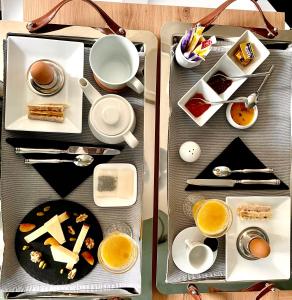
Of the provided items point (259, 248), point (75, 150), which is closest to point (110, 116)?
point (75, 150)

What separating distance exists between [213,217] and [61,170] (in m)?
0.37

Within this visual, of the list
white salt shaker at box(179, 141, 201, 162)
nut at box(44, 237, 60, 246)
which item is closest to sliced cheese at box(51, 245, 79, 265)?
nut at box(44, 237, 60, 246)

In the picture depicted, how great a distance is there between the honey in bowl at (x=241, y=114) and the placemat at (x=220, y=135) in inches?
0.9

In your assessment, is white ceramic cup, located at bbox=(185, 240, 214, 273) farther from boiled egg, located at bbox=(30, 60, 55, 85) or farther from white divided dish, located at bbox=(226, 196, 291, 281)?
boiled egg, located at bbox=(30, 60, 55, 85)

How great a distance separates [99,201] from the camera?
1000mm

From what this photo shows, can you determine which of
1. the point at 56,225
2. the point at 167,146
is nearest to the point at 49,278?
the point at 56,225

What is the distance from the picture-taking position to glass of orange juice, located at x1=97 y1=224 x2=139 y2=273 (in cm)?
95

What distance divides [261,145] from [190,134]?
182 mm

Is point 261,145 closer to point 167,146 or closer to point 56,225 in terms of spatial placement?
point 167,146

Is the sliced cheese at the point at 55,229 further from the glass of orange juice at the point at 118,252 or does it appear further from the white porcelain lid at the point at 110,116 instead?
the white porcelain lid at the point at 110,116

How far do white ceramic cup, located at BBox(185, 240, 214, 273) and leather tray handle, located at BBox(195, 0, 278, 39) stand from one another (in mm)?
542

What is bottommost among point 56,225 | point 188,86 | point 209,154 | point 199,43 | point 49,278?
point 49,278

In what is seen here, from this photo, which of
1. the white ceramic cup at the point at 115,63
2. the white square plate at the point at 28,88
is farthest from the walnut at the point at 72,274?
the white ceramic cup at the point at 115,63

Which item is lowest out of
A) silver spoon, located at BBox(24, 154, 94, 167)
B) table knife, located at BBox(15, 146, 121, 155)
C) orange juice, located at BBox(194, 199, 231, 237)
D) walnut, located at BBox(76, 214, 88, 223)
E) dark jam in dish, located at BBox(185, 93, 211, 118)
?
walnut, located at BBox(76, 214, 88, 223)
